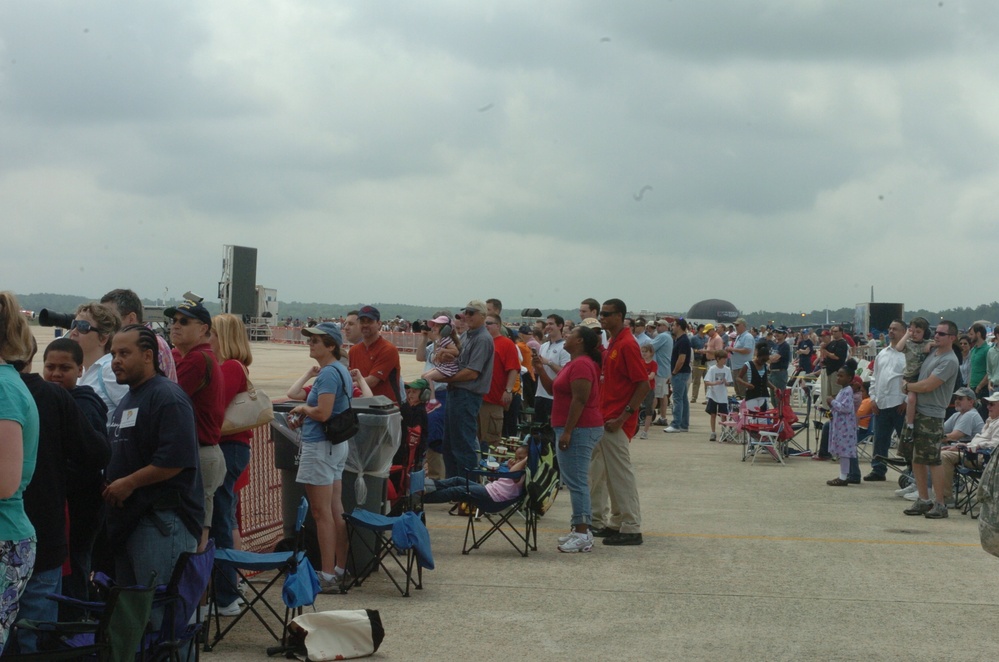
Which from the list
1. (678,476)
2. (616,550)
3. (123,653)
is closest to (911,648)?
(616,550)

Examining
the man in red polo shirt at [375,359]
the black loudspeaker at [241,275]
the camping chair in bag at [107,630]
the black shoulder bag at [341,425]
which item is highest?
the black loudspeaker at [241,275]

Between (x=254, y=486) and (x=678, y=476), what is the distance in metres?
6.18

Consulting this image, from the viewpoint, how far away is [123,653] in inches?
153

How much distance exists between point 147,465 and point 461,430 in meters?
5.43

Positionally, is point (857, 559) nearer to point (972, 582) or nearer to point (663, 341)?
point (972, 582)

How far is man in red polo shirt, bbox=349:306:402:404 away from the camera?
8.02m

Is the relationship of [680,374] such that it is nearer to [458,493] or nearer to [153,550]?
[458,493]

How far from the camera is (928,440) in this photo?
379 inches

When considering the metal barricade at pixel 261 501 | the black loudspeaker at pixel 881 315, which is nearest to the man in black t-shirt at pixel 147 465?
the metal barricade at pixel 261 501

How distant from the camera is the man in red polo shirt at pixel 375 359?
8.02m

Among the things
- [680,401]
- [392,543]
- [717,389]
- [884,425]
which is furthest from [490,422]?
[680,401]

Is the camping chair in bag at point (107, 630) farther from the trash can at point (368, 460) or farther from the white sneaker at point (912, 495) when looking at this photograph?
the white sneaker at point (912, 495)

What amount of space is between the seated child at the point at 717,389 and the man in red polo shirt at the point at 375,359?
1005cm

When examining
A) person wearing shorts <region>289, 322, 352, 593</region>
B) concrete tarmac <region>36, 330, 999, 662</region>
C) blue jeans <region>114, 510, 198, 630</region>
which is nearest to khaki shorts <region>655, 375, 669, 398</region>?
concrete tarmac <region>36, 330, 999, 662</region>
